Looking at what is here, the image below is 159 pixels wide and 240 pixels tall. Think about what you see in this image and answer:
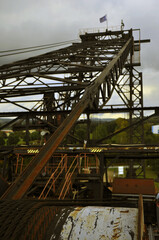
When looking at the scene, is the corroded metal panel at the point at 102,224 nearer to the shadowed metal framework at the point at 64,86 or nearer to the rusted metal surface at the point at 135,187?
the shadowed metal framework at the point at 64,86

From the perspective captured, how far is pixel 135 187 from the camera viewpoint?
12414 mm

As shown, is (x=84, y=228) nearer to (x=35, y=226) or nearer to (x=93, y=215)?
(x=93, y=215)

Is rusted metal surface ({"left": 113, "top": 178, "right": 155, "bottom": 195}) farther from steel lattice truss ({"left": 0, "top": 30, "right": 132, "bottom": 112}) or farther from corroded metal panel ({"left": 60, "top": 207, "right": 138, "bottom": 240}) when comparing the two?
corroded metal panel ({"left": 60, "top": 207, "right": 138, "bottom": 240})

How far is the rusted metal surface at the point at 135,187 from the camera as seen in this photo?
1220 cm

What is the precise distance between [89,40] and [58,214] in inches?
837

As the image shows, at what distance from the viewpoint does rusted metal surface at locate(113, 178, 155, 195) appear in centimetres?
1220

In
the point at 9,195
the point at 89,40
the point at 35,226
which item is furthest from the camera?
the point at 89,40

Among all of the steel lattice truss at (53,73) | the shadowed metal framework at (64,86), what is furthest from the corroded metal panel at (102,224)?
the steel lattice truss at (53,73)

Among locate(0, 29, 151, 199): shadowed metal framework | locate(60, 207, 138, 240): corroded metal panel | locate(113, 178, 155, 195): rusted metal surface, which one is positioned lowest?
locate(113, 178, 155, 195): rusted metal surface

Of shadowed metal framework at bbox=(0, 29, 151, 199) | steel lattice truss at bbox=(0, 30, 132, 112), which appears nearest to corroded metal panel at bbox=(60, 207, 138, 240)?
shadowed metal framework at bbox=(0, 29, 151, 199)

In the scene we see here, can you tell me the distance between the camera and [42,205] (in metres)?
2.14

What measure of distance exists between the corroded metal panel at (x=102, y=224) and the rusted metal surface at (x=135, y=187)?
1081cm

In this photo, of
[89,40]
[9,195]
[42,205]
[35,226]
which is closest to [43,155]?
[9,195]

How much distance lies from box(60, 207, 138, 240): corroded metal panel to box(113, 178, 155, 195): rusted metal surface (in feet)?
35.5
